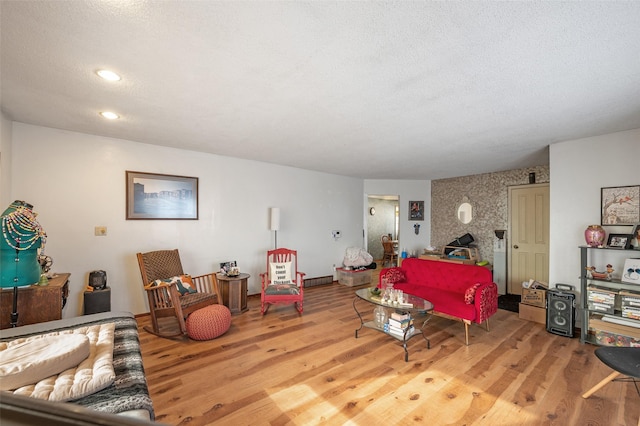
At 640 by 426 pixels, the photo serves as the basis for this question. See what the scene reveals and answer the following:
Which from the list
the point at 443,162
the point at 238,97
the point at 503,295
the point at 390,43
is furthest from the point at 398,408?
the point at 503,295

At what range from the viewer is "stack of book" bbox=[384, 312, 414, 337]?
310 centimetres

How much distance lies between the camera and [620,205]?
10.6 feet

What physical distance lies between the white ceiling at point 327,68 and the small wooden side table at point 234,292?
6.65 feet

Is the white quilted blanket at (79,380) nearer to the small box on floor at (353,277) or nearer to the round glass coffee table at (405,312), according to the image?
the round glass coffee table at (405,312)

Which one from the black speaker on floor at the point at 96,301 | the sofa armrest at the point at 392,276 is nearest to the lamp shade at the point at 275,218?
the sofa armrest at the point at 392,276

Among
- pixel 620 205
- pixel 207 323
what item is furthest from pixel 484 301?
pixel 207 323

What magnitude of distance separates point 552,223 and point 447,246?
8.60ft

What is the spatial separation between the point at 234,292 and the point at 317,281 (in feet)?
7.21

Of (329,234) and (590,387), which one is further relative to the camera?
(329,234)

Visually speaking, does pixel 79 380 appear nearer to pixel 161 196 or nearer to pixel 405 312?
pixel 405 312

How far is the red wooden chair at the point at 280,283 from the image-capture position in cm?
407

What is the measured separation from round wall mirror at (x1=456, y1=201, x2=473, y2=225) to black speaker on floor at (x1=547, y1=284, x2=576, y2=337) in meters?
2.81

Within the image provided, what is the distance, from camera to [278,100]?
252cm

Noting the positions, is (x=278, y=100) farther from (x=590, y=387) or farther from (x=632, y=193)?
(x=632, y=193)
